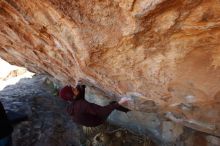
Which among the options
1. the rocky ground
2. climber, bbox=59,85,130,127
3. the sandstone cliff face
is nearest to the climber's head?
climber, bbox=59,85,130,127

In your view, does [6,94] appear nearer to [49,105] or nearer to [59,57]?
[49,105]

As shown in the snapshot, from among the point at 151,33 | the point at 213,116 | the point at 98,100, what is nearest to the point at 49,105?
the point at 98,100

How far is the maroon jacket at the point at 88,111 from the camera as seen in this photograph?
3292mm

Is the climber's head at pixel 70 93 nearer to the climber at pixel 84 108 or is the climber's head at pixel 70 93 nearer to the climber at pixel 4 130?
the climber at pixel 84 108

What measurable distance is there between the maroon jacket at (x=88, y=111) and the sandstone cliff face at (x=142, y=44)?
19.6 inches

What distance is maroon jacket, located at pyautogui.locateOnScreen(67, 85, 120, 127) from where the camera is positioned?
329 centimetres

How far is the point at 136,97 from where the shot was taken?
2.70 m

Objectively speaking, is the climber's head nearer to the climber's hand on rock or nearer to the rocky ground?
the climber's hand on rock

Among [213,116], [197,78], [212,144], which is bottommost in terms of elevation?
[212,144]

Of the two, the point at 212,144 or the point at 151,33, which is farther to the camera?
the point at 212,144

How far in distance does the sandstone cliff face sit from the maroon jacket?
499 millimetres

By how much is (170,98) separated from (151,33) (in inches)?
27.2

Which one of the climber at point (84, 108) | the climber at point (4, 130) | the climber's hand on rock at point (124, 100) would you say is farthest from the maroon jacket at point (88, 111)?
the climber at point (4, 130)

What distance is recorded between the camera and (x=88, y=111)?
11.1 ft
